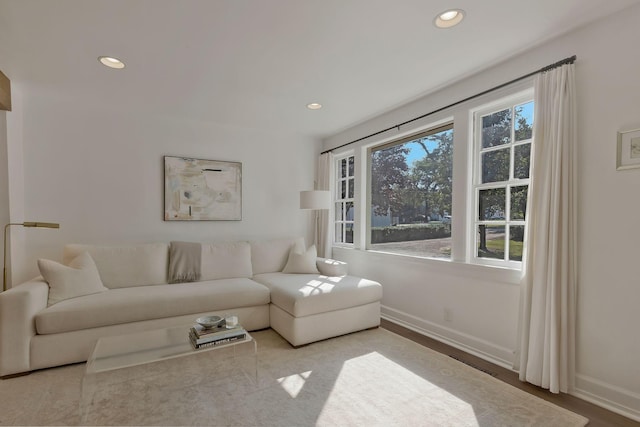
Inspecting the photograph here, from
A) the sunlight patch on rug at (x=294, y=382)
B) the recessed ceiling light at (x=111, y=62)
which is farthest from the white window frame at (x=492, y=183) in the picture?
the recessed ceiling light at (x=111, y=62)

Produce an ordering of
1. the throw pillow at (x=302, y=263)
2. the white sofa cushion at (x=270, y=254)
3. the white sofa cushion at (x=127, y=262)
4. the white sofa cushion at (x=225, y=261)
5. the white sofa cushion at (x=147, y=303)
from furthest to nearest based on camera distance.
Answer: the white sofa cushion at (x=270, y=254) < the throw pillow at (x=302, y=263) < the white sofa cushion at (x=225, y=261) < the white sofa cushion at (x=127, y=262) < the white sofa cushion at (x=147, y=303)

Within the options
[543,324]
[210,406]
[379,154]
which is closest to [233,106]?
[379,154]

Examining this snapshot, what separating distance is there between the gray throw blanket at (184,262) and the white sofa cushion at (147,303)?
13 cm

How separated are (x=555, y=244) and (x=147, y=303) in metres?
3.27

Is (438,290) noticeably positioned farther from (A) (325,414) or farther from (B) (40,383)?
(B) (40,383)

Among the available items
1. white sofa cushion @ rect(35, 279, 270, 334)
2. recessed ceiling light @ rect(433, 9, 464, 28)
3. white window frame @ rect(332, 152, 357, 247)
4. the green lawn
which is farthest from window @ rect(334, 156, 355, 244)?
recessed ceiling light @ rect(433, 9, 464, 28)

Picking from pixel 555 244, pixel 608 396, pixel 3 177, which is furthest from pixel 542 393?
pixel 3 177

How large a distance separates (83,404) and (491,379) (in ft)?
9.11

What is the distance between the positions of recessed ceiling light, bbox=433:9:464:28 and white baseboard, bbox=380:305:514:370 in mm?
2498

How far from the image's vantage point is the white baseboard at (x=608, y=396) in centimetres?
187

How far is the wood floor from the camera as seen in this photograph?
1.82 m

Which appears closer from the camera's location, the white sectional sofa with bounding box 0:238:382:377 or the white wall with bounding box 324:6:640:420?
the white wall with bounding box 324:6:640:420

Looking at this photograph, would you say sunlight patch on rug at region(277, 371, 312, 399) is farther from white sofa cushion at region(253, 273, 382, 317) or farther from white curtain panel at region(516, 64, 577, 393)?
white curtain panel at region(516, 64, 577, 393)

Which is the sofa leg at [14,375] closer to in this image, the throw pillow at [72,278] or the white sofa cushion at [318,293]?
the throw pillow at [72,278]
